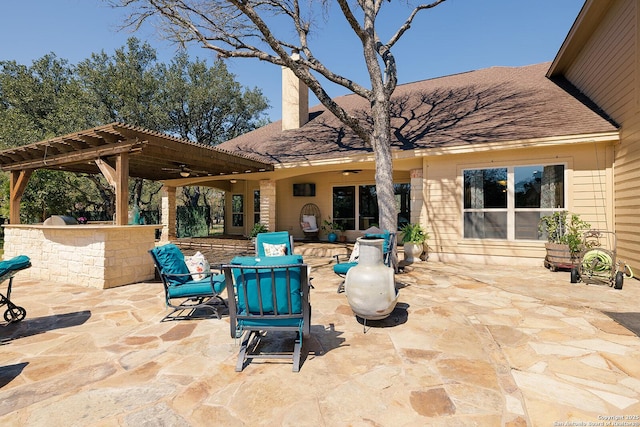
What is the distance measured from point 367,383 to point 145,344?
2.44 metres

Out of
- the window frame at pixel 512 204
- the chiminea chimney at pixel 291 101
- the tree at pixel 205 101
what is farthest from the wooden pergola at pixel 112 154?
the tree at pixel 205 101

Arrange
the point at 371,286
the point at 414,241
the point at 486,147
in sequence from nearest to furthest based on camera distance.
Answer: the point at 371,286
the point at 486,147
the point at 414,241

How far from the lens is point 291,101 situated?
509 inches

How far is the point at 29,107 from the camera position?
1805 centimetres

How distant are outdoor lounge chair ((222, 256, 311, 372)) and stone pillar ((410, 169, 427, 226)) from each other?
6.62 m

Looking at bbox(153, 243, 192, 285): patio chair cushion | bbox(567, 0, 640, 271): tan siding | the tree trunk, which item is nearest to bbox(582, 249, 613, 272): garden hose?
bbox(567, 0, 640, 271): tan siding

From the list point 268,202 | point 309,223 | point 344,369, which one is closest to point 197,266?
point 344,369

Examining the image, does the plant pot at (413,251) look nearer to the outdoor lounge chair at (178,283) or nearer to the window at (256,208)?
the outdoor lounge chair at (178,283)

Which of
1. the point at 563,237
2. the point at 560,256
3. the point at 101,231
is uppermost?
the point at 101,231

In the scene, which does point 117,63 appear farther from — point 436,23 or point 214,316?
point 214,316

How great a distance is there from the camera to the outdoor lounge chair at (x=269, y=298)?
8.80 feet

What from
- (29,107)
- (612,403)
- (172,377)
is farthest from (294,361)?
(29,107)

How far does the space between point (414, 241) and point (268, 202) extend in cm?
557

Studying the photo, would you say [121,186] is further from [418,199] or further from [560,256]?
[560,256]
